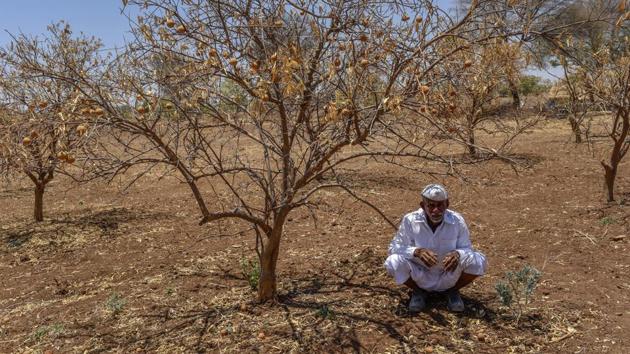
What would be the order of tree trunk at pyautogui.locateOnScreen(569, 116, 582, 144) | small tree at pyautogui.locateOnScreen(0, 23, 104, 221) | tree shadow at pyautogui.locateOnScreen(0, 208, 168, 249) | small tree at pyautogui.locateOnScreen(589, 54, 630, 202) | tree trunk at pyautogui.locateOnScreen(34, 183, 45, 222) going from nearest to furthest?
small tree at pyautogui.locateOnScreen(0, 23, 104, 221)
small tree at pyautogui.locateOnScreen(589, 54, 630, 202)
tree trunk at pyautogui.locateOnScreen(569, 116, 582, 144)
tree shadow at pyautogui.locateOnScreen(0, 208, 168, 249)
tree trunk at pyautogui.locateOnScreen(34, 183, 45, 222)

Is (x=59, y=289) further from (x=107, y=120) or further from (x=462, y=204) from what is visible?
(x=462, y=204)

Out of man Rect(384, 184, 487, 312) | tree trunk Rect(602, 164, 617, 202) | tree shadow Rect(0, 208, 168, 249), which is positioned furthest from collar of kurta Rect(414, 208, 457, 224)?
tree shadow Rect(0, 208, 168, 249)

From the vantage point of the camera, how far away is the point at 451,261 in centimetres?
312

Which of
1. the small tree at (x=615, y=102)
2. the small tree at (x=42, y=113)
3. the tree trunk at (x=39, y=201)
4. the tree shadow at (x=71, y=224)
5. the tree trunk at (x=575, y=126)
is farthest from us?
the tree trunk at (x=39, y=201)

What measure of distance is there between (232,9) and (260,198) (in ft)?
14.9

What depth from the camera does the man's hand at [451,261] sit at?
3121mm

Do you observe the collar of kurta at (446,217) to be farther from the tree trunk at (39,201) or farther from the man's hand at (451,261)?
the tree trunk at (39,201)

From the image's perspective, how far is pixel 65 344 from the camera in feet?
10.9

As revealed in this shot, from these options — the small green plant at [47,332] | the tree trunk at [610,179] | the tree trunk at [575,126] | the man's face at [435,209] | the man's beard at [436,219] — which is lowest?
the small green plant at [47,332]

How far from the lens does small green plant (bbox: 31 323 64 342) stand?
11.4 ft

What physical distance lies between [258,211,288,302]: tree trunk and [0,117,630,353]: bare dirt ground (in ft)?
0.37

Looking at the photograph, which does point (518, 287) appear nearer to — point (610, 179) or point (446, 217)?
point (446, 217)

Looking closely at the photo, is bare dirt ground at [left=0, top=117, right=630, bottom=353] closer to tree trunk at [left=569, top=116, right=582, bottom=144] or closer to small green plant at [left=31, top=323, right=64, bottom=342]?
small green plant at [left=31, top=323, right=64, bottom=342]

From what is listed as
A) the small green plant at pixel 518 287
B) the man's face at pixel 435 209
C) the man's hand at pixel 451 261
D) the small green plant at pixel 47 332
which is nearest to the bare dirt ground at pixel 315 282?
the small green plant at pixel 47 332
